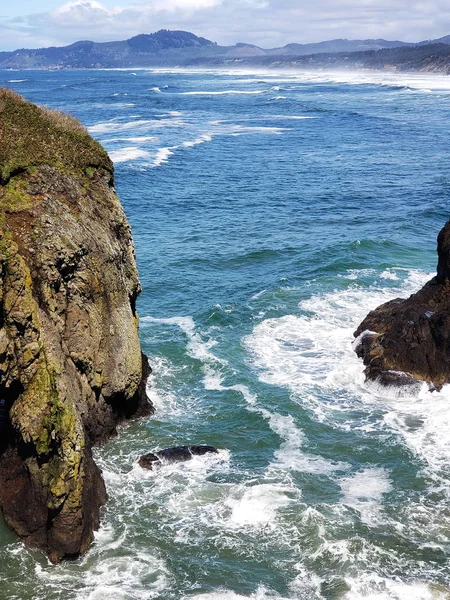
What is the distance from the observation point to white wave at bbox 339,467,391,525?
23766 mm

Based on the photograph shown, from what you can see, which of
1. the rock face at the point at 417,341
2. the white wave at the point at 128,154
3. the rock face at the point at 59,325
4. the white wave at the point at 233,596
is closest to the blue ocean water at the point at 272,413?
the white wave at the point at 233,596

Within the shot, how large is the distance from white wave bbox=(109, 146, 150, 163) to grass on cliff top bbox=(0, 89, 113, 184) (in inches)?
2005

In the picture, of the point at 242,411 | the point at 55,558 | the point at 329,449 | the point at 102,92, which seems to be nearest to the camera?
the point at 55,558

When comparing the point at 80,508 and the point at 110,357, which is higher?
the point at 110,357

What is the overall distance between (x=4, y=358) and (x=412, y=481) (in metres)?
14.9

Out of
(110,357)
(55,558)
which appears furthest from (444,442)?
(55,558)

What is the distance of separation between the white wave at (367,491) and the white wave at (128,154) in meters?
61.3

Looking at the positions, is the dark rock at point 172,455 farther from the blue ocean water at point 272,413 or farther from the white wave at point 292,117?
the white wave at point 292,117

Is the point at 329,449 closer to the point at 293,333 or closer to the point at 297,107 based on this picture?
the point at 293,333

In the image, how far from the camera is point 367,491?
2506 centimetres

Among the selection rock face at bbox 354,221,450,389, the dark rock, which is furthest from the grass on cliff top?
rock face at bbox 354,221,450,389

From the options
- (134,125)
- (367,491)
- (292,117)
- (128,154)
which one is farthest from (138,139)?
(367,491)

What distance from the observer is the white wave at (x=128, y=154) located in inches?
3228

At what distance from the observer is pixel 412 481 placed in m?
25.5
